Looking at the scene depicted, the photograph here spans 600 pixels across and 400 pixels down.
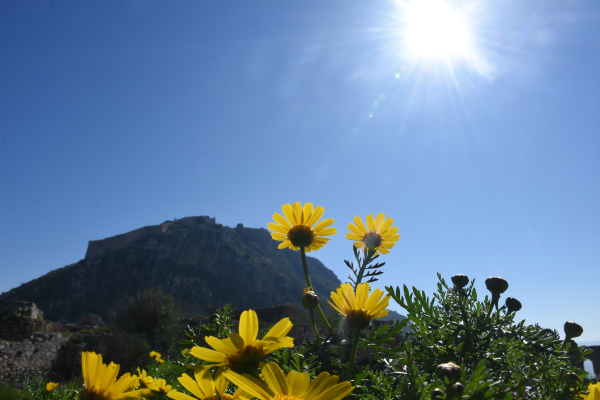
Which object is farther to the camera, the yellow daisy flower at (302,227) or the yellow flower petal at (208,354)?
the yellow daisy flower at (302,227)

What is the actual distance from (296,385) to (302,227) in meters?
0.67

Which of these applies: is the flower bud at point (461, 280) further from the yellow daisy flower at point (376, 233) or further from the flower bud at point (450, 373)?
the flower bud at point (450, 373)

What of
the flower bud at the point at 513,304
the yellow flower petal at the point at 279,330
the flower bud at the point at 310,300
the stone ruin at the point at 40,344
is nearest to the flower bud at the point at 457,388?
the yellow flower petal at the point at 279,330

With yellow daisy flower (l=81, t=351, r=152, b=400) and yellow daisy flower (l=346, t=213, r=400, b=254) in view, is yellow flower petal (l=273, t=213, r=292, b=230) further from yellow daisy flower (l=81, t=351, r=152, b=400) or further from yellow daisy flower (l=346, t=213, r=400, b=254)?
yellow daisy flower (l=81, t=351, r=152, b=400)

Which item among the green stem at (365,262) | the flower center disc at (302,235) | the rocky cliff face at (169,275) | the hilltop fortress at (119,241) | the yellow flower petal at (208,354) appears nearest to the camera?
the yellow flower petal at (208,354)

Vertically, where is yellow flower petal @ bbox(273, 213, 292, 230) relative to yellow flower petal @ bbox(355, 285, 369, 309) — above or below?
above

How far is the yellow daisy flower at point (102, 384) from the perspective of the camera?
628 millimetres

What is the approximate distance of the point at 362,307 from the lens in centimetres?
72

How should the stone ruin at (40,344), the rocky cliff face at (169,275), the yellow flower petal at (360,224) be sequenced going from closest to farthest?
the yellow flower petal at (360,224), the stone ruin at (40,344), the rocky cliff face at (169,275)

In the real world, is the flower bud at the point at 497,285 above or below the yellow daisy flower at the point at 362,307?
above

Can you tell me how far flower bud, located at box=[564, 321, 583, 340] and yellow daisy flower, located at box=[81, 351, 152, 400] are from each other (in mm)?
992

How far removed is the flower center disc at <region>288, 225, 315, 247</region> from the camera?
3.60 feet

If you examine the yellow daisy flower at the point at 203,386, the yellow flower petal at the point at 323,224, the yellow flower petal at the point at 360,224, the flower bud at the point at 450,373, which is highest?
the yellow flower petal at the point at 360,224

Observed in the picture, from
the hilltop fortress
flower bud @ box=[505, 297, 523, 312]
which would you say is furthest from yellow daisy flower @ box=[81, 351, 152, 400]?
the hilltop fortress
